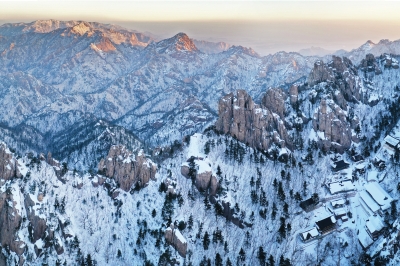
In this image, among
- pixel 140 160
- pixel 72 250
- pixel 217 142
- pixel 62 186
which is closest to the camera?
pixel 72 250

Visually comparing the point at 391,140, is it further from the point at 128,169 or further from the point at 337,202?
the point at 128,169

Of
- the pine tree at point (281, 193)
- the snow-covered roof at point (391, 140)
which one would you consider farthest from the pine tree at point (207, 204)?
the snow-covered roof at point (391, 140)

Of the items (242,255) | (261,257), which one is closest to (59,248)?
(242,255)

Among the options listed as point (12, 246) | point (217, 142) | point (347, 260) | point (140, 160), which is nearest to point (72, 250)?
point (12, 246)

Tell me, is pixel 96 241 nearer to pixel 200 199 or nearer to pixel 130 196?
pixel 130 196

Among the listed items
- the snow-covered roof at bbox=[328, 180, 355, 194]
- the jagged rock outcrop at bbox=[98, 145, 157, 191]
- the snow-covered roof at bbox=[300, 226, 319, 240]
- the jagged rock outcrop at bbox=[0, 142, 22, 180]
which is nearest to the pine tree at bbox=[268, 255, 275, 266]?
the snow-covered roof at bbox=[300, 226, 319, 240]

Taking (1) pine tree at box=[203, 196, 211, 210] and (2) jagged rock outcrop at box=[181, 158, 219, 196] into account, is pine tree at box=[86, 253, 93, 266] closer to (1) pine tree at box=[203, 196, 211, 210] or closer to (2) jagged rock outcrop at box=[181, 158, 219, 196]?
(1) pine tree at box=[203, 196, 211, 210]

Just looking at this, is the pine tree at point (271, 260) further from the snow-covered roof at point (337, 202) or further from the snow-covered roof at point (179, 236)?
the snow-covered roof at point (337, 202)
